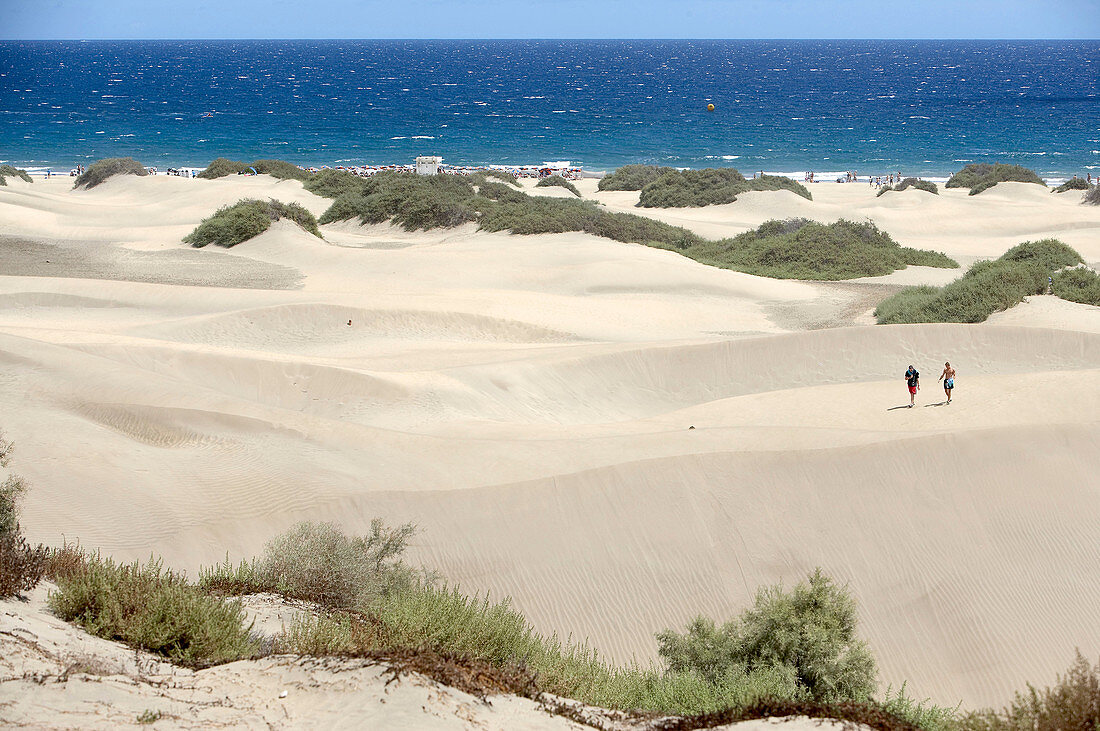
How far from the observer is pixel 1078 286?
22469 mm

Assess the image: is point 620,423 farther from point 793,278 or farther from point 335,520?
point 793,278

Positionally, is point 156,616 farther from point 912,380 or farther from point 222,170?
point 222,170

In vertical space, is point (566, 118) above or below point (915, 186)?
above

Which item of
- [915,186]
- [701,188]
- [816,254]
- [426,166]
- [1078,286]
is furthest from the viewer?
[915,186]

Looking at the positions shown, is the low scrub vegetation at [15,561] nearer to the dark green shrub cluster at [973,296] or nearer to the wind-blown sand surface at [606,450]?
the wind-blown sand surface at [606,450]

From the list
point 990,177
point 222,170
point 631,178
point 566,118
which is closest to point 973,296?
point 631,178

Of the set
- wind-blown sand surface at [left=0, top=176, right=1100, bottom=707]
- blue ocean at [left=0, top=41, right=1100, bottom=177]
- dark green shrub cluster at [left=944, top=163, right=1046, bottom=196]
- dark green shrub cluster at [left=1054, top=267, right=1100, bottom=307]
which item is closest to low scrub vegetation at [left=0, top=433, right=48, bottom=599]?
wind-blown sand surface at [left=0, top=176, right=1100, bottom=707]

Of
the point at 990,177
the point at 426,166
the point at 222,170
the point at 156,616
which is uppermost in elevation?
the point at 426,166

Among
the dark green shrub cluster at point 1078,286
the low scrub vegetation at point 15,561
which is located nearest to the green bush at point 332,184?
the dark green shrub cluster at point 1078,286

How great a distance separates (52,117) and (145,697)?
333ft

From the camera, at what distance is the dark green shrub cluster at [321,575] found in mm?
7133

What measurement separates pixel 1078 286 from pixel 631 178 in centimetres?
3002

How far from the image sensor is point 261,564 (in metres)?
7.88

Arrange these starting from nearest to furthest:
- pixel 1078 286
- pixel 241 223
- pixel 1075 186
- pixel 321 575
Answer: pixel 321 575
pixel 1078 286
pixel 241 223
pixel 1075 186
